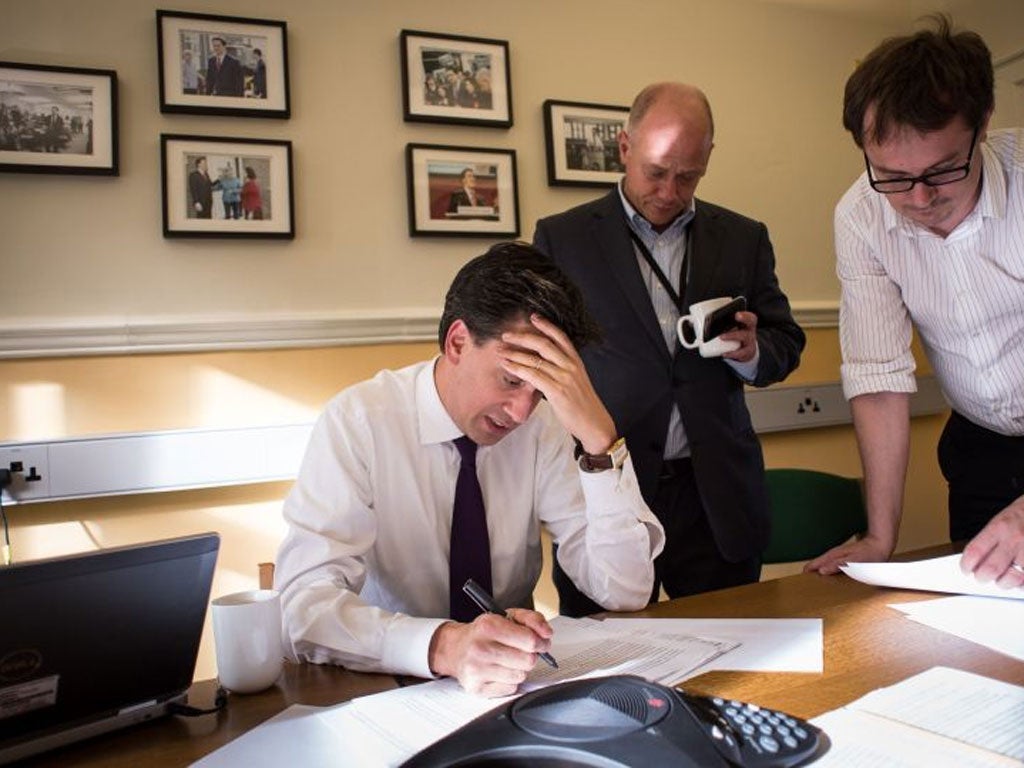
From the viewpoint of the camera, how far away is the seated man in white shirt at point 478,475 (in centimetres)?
127

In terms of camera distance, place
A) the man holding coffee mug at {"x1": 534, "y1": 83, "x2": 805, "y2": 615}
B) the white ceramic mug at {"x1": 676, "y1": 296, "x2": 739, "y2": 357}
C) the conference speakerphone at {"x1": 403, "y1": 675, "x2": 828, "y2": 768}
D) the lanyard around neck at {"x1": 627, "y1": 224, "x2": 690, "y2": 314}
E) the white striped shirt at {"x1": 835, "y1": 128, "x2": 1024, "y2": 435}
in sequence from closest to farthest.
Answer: the conference speakerphone at {"x1": 403, "y1": 675, "x2": 828, "y2": 768} < the white striped shirt at {"x1": 835, "y1": 128, "x2": 1024, "y2": 435} < the white ceramic mug at {"x1": 676, "y1": 296, "x2": 739, "y2": 357} < the man holding coffee mug at {"x1": 534, "y1": 83, "x2": 805, "y2": 615} < the lanyard around neck at {"x1": 627, "y1": 224, "x2": 690, "y2": 314}

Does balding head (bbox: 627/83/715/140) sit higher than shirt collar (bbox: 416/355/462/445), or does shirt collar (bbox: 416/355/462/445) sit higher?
balding head (bbox: 627/83/715/140)

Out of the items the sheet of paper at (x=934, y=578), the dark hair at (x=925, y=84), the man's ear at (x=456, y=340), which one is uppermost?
the dark hair at (x=925, y=84)

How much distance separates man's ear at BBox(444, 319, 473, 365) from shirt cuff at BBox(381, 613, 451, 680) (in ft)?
1.58

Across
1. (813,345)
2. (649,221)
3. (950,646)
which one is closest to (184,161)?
(649,221)

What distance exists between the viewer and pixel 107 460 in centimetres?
214

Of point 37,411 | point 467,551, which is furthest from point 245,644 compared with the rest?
point 37,411

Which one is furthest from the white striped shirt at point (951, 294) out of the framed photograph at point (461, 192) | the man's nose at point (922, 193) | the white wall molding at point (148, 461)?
the white wall molding at point (148, 461)

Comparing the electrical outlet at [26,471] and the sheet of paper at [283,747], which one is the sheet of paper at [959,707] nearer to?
the sheet of paper at [283,747]

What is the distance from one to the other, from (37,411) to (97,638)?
1564mm

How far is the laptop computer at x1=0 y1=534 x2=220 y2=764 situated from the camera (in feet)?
2.55

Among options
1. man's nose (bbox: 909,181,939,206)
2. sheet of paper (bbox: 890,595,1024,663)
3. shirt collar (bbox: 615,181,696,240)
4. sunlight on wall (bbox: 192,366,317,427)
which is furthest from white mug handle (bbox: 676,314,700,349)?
sunlight on wall (bbox: 192,366,317,427)

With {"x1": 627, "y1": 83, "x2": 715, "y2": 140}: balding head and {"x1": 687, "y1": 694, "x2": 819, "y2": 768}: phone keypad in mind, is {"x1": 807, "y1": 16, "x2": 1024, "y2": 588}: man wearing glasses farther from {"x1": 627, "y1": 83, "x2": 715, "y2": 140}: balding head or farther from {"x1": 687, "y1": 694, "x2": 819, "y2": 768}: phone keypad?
{"x1": 687, "y1": 694, "x2": 819, "y2": 768}: phone keypad

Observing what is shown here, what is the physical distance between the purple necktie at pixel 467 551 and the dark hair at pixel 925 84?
928mm
